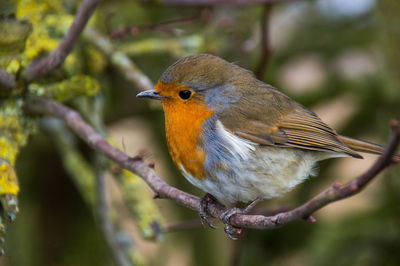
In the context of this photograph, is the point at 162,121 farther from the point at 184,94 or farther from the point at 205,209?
the point at 205,209

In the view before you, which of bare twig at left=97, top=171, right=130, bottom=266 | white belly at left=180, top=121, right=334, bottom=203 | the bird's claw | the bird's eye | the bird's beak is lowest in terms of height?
bare twig at left=97, top=171, right=130, bottom=266

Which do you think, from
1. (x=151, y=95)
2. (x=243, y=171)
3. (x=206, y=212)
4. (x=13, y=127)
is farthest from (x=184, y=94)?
(x=13, y=127)

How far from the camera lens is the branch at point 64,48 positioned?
2.10 metres

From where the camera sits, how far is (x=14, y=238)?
314 cm

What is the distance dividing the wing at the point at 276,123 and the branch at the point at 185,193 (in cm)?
44

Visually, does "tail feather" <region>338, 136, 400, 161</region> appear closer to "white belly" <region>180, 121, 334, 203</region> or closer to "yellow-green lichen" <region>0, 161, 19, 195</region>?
"white belly" <region>180, 121, 334, 203</region>


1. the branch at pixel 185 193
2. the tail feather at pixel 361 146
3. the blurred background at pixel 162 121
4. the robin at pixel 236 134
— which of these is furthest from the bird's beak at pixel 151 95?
Answer: the tail feather at pixel 361 146

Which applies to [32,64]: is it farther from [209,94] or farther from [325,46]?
[325,46]

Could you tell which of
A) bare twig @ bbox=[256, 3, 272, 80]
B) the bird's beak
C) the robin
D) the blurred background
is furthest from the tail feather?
the bird's beak

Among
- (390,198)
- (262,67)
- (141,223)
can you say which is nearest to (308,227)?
(390,198)

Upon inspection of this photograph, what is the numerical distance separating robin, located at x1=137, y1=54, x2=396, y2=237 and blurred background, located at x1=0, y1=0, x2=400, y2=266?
0.24 m

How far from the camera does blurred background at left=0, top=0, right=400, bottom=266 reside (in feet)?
10.0

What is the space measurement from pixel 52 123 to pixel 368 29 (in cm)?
230

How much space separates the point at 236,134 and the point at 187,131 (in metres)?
0.25
